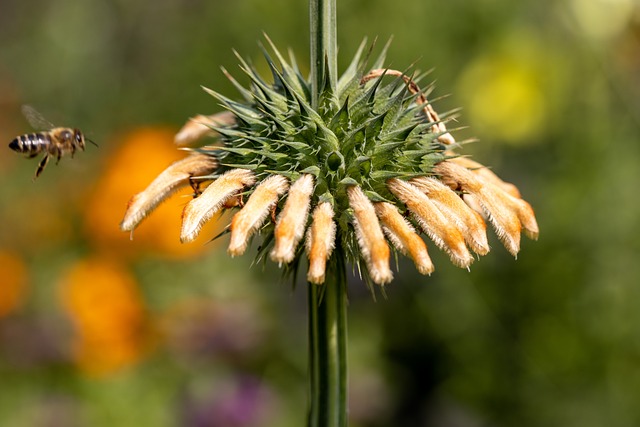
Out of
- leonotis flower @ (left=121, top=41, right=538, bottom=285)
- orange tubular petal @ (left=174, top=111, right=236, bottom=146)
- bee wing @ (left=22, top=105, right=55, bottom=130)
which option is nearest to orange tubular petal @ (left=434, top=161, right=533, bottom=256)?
leonotis flower @ (left=121, top=41, right=538, bottom=285)

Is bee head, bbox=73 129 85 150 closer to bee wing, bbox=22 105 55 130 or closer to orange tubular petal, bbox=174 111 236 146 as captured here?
bee wing, bbox=22 105 55 130

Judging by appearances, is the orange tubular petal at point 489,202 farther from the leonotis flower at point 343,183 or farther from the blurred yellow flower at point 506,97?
the blurred yellow flower at point 506,97

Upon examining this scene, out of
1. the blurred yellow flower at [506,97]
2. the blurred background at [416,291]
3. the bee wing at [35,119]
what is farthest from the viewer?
the blurred yellow flower at [506,97]

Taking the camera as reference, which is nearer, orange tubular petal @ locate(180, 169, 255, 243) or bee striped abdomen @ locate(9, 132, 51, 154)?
orange tubular petal @ locate(180, 169, 255, 243)

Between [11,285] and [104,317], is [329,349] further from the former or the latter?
[11,285]

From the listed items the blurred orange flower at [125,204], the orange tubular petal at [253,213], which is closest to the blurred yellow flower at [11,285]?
the blurred orange flower at [125,204]

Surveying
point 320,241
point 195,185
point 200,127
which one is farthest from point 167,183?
point 320,241
